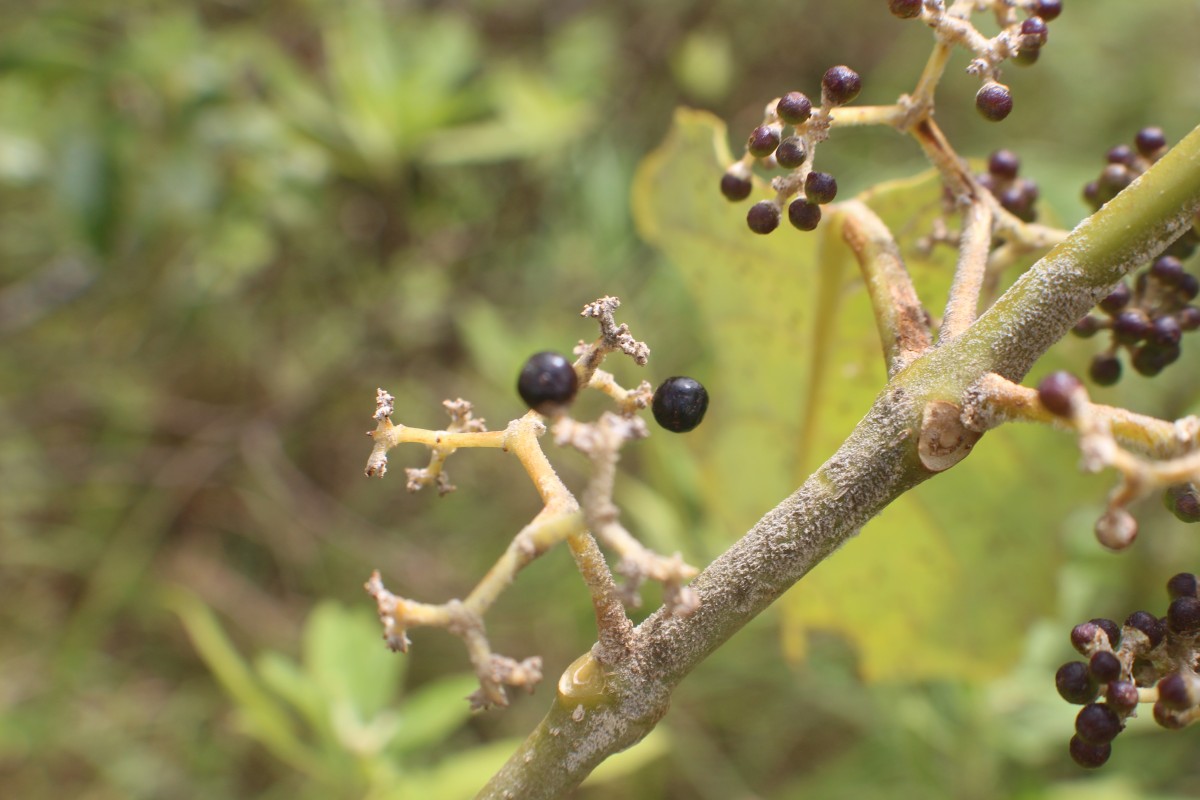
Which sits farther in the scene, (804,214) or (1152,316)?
(1152,316)

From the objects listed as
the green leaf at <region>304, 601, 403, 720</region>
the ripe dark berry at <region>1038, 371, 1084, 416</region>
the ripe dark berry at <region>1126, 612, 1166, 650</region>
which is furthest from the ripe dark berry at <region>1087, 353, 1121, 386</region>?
the green leaf at <region>304, 601, 403, 720</region>

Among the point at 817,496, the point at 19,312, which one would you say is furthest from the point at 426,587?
the point at 817,496

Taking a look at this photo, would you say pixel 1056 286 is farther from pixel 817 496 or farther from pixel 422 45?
pixel 422 45

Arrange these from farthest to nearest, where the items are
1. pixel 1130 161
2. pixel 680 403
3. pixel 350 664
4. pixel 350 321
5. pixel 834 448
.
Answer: pixel 350 321, pixel 350 664, pixel 834 448, pixel 1130 161, pixel 680 403

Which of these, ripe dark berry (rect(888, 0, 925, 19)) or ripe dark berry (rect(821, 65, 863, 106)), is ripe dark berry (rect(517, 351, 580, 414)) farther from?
ripe dark berry (rect(888, 0, 925, 19))

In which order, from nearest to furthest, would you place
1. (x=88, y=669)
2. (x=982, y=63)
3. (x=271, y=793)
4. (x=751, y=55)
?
(x=982, y=63) < (x=271, y=793) < (x=88, y=669) < (x=751, y=55)

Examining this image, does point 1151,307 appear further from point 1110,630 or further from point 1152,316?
point 1110,630

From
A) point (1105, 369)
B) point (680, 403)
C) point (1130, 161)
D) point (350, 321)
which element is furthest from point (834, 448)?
point (350, 321)
